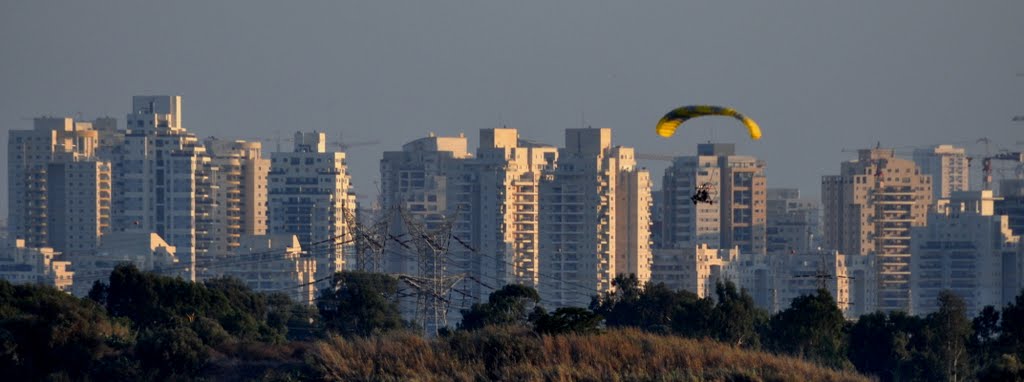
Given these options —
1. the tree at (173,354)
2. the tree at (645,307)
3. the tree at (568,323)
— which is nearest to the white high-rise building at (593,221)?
the tree at (645,307)

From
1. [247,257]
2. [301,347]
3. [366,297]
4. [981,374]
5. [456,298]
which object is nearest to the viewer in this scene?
[981,374]

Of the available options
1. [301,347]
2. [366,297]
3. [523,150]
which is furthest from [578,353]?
[523,150]

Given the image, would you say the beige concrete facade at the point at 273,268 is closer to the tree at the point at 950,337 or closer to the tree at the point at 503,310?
the tree at the point at 503,310

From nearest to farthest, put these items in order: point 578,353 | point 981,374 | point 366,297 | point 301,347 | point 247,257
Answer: point 981,374
point 578,353
point 301,347
point 366,297
point 247,257

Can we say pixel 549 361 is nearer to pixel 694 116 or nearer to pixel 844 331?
pixel 694 116

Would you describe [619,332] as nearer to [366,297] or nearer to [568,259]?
[366,297]

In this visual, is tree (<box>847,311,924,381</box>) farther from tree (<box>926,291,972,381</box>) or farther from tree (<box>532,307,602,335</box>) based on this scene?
tree (<box>532,307,602,335</box>)

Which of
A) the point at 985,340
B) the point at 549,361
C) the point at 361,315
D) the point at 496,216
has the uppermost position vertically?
the point at 496,216

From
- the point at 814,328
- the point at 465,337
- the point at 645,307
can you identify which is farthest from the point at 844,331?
the point at 465,337
